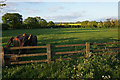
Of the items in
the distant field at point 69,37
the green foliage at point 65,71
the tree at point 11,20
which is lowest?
the green foliage at point 65,71

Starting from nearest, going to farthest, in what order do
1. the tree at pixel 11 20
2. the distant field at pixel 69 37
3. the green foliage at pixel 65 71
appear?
the green foliage at pixel 65 71 → the distant field at pixel 69 37 → the tree at pixel 11 20

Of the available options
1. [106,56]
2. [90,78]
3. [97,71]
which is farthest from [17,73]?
[106,56]

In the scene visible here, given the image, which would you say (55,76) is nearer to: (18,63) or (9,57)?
(18,63)

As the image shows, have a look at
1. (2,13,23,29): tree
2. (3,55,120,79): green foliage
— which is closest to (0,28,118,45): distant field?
(3,55,120,79): green foliage

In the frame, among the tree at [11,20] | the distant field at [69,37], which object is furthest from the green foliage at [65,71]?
the tree at [11,20]

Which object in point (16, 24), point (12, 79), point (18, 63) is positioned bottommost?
point (12, 79)

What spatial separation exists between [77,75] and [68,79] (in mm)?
523

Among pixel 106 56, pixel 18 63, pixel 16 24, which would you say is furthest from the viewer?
pixel 16 24

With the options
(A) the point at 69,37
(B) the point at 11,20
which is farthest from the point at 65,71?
(B) the point at 11,20

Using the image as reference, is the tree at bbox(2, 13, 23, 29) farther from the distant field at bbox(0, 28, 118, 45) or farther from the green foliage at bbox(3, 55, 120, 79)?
the green foliage at bbox(3, 55, 120, 79)

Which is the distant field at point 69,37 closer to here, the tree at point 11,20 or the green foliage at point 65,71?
the green foliage at point 65,71

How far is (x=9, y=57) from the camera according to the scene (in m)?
7.39

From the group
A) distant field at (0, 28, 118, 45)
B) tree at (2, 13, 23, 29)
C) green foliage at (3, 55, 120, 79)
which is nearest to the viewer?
green foliage at (3, 55, 120, 79)

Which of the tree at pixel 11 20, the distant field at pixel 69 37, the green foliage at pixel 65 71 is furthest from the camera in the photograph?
the tree at pixel 11 20
